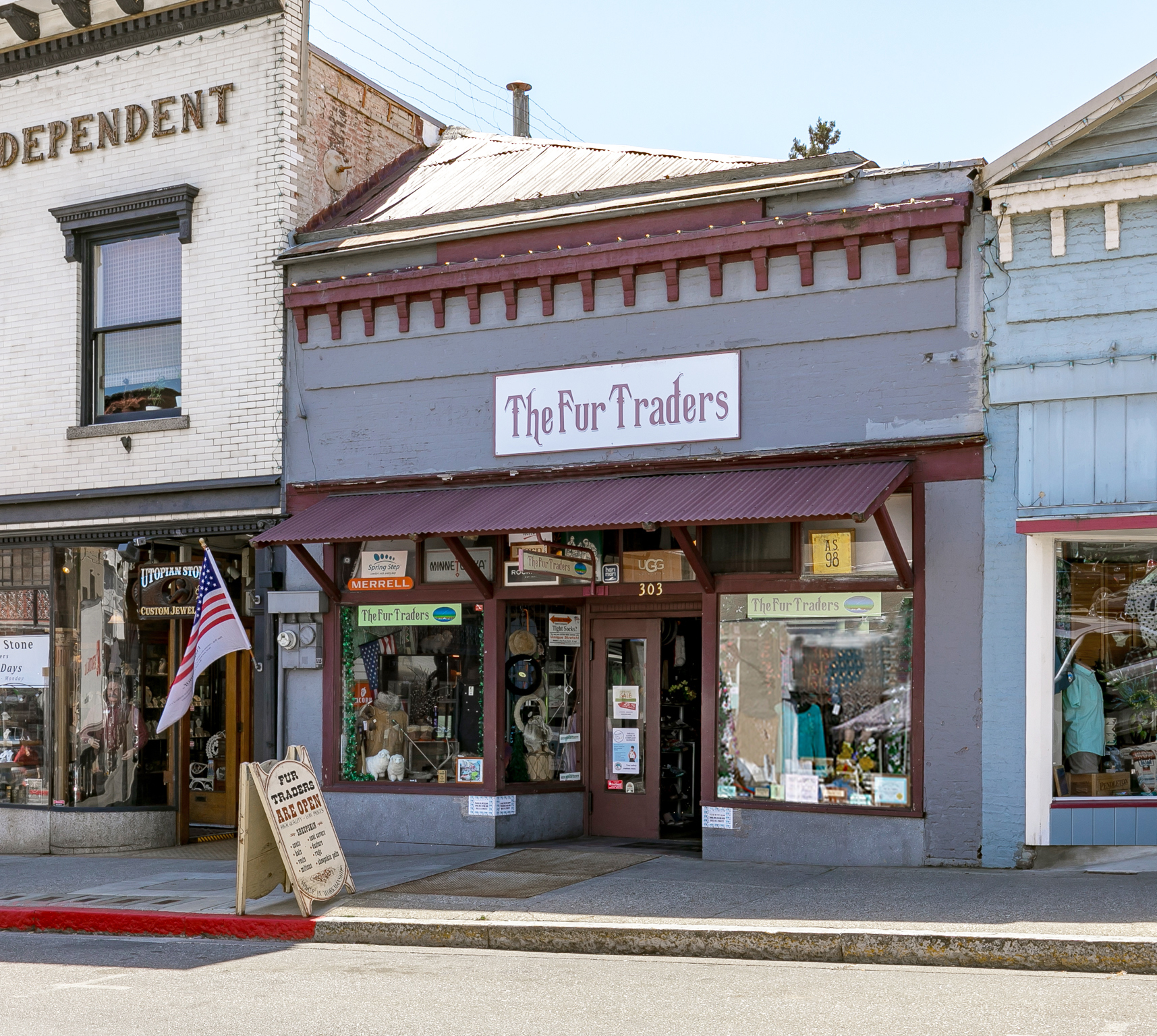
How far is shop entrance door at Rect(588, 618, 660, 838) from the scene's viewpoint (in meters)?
13.8

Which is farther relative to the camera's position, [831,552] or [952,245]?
[831,552]

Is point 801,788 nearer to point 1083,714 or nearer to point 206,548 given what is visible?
point 1083,714

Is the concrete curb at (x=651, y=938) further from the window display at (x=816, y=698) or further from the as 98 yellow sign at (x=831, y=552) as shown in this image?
the as 98 yellow sign at (x=831, y=552)

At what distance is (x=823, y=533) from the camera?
1194cm

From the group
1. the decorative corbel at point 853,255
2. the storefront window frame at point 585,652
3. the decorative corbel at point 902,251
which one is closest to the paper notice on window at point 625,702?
the storefront window frame at point 585,652

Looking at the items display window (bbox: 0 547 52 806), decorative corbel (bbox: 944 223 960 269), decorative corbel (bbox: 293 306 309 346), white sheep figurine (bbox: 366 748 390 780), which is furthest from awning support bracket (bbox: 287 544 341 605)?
decorative corbel (bbox: 944 223 960 269)

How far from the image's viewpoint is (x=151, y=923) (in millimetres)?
10531

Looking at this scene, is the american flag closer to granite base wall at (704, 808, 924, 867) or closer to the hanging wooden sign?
the hanging wooden sign

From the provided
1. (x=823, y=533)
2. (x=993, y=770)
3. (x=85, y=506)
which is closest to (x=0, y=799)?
(x=85, y=506)

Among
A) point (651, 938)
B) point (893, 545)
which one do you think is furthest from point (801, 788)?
point (651, 938)

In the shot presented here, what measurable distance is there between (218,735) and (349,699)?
347 cm

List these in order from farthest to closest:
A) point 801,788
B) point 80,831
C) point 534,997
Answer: point 80,831, point 801,788, point 534,997

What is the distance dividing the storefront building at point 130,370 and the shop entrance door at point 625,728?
349 centimetres

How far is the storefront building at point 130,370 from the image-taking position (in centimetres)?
1482
